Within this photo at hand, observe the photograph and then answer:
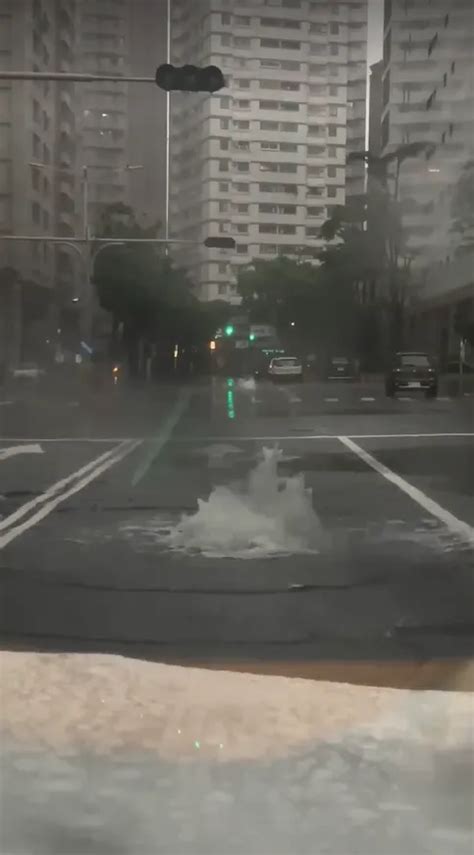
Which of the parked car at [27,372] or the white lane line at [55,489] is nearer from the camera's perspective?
the white lane line at [55,489]

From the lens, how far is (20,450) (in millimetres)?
9898

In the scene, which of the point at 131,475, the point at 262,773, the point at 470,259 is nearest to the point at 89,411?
the point at 131,475

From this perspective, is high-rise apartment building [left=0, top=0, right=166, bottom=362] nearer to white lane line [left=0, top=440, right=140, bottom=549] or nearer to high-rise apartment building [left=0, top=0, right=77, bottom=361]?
high-rise apartment building [left=0, top=0, right=77, bottom=361]

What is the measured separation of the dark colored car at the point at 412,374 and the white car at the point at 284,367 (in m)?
0.61

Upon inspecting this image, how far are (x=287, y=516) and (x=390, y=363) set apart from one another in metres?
1.18

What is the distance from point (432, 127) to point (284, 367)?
1.66 m

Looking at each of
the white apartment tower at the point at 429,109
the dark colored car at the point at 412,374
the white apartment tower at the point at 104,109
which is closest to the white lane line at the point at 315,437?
the dark colored car at the point at 412,374

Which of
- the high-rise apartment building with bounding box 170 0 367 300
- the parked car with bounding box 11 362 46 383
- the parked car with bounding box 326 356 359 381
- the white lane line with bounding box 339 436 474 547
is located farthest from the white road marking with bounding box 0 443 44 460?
the high-rise apartment building with bounding box 170 0 367 300

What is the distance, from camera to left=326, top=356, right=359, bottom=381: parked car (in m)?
6.12

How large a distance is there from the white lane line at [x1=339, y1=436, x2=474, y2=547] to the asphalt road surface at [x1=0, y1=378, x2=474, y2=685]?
0.09 feet

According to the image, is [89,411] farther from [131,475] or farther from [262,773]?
[262,773]

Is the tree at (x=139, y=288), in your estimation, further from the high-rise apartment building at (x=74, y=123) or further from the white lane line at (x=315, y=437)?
the white lane line at (x=315, y=437)

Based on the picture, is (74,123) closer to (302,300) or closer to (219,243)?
(219,243)

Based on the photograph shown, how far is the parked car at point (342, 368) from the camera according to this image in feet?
20.1
